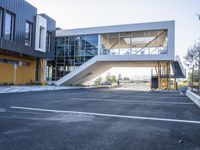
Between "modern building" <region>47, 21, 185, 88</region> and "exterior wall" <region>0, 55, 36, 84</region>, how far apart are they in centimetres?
381

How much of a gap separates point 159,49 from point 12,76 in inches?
759

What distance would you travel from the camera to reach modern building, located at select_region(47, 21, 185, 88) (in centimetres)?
2627

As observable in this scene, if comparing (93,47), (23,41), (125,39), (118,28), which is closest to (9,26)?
(23,41)

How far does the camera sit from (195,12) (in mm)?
12578

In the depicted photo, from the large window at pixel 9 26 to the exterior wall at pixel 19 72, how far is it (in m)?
3.83

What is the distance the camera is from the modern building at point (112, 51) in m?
26.3

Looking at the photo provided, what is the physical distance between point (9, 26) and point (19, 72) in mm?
7408

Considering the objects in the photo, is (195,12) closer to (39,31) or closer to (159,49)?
(159,49)

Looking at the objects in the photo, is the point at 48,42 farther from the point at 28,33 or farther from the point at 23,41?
the point at 23,41

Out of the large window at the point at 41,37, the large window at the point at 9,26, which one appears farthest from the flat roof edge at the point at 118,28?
the large window at the point at 9,26

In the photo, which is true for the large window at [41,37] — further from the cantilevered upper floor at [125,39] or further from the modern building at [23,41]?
the cantilevered upper floor at [125,39]

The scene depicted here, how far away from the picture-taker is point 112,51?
28.5m

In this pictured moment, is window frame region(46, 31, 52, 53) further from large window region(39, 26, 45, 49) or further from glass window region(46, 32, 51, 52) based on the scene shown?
large window region(39, 26, 45, 49)

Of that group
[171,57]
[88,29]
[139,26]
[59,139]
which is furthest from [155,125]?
[88,29]
